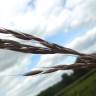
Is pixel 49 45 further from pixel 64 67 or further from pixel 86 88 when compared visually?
pixel 86 88

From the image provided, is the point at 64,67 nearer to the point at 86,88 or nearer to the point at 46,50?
the point at 46,50

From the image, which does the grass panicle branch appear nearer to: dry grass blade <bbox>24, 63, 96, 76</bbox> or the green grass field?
dry grass blade <bbox>24, 63, 96, 76</bbox>

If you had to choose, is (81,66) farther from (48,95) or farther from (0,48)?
(48,95)

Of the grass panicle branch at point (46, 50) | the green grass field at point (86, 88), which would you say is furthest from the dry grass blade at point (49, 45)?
the green grass field at point (86, 88)

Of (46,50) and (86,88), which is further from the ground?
(86,88)

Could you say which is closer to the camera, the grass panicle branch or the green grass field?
the grass panicle branch

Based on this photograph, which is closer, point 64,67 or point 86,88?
point 64,67

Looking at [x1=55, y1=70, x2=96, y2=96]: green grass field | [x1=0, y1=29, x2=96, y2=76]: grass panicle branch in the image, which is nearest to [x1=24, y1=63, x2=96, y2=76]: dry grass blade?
[x1=0, y1=29, x2=96, y2=76]: grass panicle branch

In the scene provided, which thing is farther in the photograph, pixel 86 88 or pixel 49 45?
pixel 86 88

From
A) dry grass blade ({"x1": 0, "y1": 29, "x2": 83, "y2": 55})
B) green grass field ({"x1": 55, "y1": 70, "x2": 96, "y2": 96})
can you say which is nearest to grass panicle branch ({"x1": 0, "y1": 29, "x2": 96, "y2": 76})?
dry grass blade ({"x1": 0, "y1": 29, "x2": 83, "y2": 55})

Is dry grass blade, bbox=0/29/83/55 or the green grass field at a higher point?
the green grass field

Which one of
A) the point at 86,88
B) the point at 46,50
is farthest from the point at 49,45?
the point at 86,88
